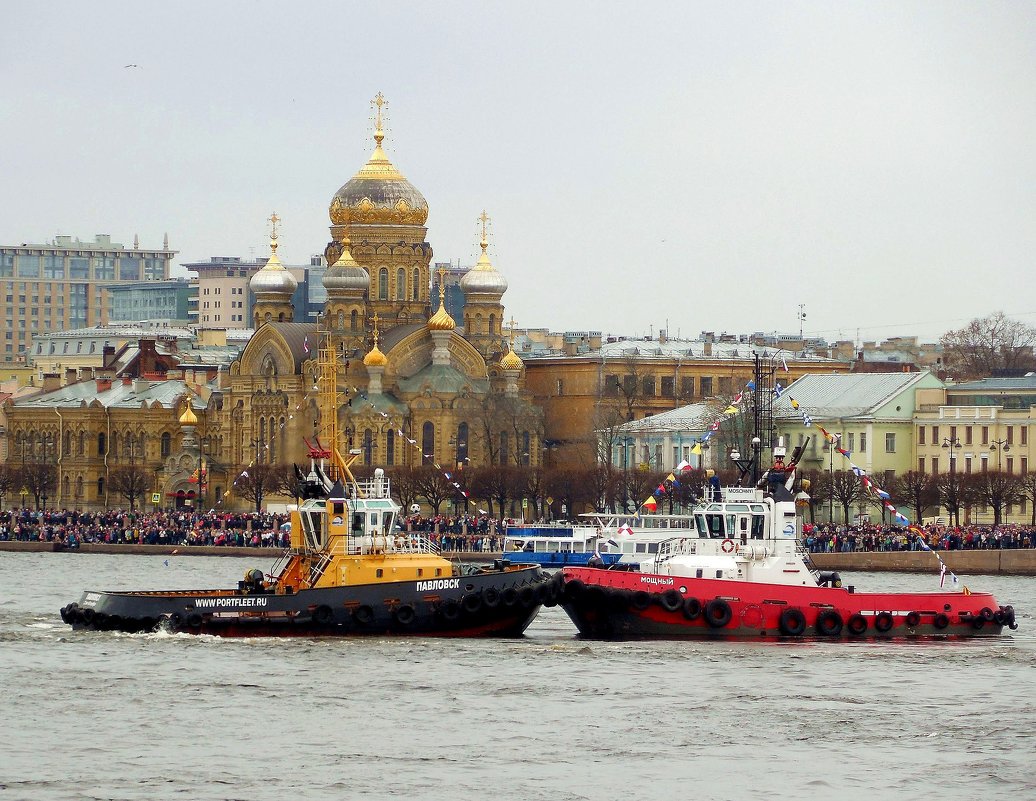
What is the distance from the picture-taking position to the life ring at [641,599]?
50188mm

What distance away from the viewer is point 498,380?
117375 mm

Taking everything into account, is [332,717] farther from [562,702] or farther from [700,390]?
[700,390]

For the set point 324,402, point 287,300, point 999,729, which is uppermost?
point 287,300

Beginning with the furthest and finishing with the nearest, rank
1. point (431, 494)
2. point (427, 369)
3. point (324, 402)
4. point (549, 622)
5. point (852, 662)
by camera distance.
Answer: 1. point (427, 369)
2. point (431, 494)
3. point (549, 622)
4. point (324, 402)
5. point (852, 662)

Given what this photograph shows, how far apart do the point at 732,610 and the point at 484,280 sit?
7052 centimetres

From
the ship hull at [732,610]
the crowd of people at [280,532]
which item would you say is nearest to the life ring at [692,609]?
the ship hull at [732,610]

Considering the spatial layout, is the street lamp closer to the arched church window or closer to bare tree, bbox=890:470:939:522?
bare tree, bbox=890:470:939:522

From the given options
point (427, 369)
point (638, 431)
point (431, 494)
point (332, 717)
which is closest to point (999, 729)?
point (332, 717)

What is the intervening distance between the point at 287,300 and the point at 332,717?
81.5 metres

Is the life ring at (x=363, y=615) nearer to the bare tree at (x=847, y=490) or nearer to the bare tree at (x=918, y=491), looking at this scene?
the bare tree at (x=918, y=491)

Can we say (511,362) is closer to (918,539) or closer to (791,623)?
(918,539)

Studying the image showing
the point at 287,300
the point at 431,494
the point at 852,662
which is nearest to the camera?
the point at 852,662

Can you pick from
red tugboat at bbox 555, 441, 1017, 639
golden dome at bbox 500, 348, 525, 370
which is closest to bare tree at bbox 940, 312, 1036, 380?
golden dome at bbox 500, 348, 525, 370

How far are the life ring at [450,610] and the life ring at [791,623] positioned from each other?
5432 mm
